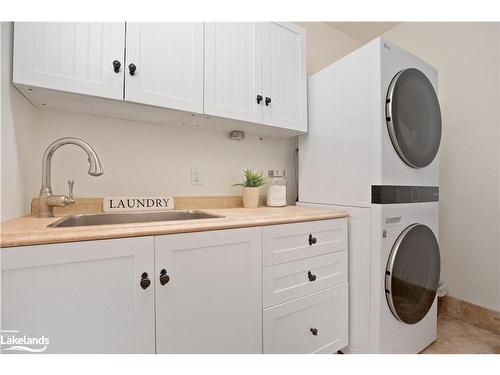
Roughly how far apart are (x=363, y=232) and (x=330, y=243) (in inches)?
7.6

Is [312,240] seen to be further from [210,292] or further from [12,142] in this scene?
[12,142]

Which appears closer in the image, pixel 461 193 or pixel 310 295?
pixel 310 295

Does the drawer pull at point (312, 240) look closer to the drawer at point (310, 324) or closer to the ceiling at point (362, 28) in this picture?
the drawer at point (310, 324)

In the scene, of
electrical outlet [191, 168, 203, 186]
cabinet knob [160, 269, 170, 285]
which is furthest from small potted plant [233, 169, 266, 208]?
cabinet knob [160, 269, 170, 285]

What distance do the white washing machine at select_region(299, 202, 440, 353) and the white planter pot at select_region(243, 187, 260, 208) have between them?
52cm

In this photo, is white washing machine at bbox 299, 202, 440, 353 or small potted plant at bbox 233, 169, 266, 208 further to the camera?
small potted plant at bbox 233, 169, 266, 208

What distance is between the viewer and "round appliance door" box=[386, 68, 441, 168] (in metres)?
1.24

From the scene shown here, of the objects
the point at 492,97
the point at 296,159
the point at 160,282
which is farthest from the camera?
the point at 296,159

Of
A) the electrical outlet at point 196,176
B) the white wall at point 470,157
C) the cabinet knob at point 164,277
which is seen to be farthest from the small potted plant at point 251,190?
the white wall at point 470,157

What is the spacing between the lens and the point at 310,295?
122cm

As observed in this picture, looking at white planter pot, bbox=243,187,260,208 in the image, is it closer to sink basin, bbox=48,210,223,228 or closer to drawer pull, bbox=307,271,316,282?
sink basin, bbox=48,210,223,228

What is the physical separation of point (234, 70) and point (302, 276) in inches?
46.7

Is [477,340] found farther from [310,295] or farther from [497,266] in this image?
[310,295]

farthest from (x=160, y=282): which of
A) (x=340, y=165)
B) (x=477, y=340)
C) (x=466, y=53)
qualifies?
(x=466, y=53)
